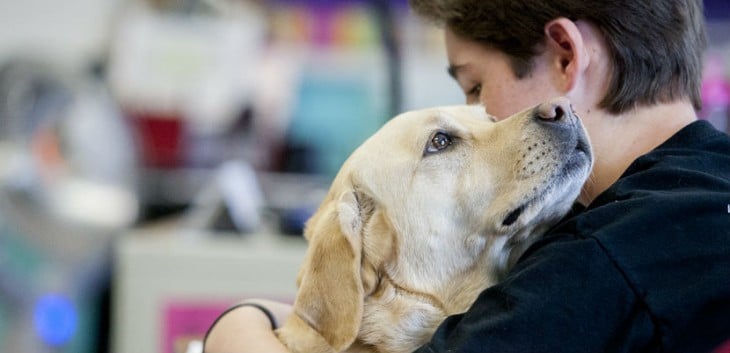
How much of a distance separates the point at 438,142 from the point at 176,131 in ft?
11.1

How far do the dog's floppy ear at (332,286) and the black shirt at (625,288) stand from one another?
25 cm

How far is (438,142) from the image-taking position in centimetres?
165

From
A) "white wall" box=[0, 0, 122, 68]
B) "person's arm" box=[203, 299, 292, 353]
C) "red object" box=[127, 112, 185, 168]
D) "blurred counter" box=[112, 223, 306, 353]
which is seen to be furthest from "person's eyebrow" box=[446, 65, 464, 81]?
"white wall" box=[0, 0, 122, 68]

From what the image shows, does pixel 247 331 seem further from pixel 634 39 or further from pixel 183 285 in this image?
pixel 183 285

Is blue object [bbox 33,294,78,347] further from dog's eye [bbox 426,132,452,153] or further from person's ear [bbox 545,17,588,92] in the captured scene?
person's ear [bbox 545,17,588,92]

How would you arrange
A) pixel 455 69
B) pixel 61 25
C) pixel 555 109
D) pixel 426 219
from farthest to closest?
pixel 61 25 < pixel 455 69 < pixel 426 219 < pixel 555 109

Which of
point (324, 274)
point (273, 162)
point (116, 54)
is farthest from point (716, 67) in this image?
point (324, 274)

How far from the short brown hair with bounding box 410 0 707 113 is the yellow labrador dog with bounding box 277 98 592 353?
0.12m

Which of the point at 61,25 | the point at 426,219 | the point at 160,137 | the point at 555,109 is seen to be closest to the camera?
the point at 555,109

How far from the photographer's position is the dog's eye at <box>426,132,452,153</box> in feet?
5.39

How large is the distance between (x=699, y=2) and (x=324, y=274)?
0.76 meters

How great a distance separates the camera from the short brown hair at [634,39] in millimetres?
1539

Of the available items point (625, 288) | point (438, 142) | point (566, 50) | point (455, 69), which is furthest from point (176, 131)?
point (625, 288)

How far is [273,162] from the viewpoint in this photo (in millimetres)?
4867
